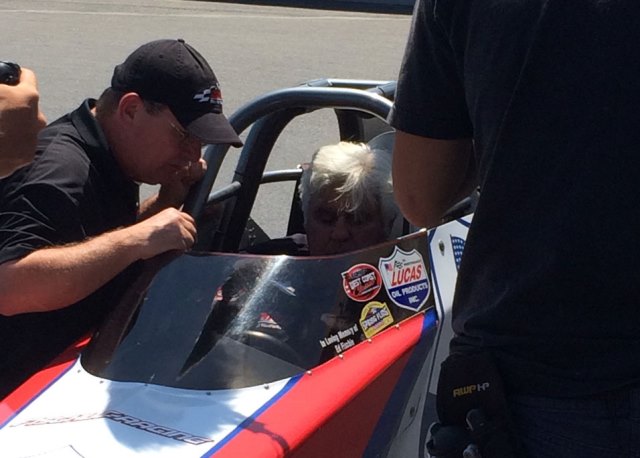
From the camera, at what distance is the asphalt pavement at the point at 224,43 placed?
8734 mm

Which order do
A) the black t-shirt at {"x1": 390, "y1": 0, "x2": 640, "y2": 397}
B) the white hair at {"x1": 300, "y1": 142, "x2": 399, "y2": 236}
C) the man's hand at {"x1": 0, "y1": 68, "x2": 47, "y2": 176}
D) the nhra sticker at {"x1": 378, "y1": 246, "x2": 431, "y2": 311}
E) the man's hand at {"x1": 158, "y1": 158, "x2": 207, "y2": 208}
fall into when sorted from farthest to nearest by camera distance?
the white hair at {"x1": 300, "y1": 142, "x2": 399, "y2": 236} → the man's hand at {"x1": 158, "y1": 158, "x2": 207, "y2": 208} → the nhra sticker at {"x1": 378, "y1": 246, "x2": 431, "y2": 311} → the man's hand at {"x1": 0, "y1": 68, "x2": 47, "y2": 176} → the black t-shirt at {"x1": 390, "y1": 0, "x2": 640, "y2": 397}

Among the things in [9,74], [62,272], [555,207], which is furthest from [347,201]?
[555,207]

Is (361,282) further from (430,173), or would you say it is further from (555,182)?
(555,182)

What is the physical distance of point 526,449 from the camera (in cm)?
137

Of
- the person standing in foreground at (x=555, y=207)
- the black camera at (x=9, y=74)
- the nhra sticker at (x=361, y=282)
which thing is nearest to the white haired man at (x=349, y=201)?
the nhra sticker at (x=361, y=282)

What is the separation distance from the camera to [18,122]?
1.72 meters

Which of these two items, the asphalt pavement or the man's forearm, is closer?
the man's forearm

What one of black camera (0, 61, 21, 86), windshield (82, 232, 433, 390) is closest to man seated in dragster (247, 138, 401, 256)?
windshield (82, 232, 433, 390)

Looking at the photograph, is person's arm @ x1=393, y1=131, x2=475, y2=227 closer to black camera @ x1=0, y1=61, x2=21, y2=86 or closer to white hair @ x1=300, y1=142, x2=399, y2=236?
black camera @ x1=0, y1=61, x2=21, y2=86

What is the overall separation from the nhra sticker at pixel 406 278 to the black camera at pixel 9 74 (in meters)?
0.90

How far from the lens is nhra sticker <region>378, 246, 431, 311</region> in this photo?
235 centimetres

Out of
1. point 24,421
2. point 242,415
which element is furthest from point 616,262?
point 24,421

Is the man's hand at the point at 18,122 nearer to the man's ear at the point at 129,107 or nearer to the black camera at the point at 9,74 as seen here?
the black camera at the point at 9,74

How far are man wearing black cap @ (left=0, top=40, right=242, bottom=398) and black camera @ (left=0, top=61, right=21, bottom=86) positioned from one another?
518mm
